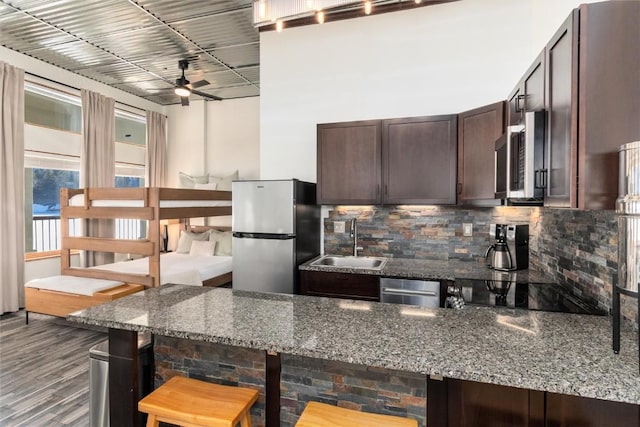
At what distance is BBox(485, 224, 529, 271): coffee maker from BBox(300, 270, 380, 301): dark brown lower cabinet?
3.39ft

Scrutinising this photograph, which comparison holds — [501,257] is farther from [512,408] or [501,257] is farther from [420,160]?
[512,408]

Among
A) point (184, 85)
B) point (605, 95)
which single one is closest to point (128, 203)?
point (184, 85)

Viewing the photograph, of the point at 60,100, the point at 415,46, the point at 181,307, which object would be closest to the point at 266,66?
the point at 415,46

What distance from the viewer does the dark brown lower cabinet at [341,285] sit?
284cm

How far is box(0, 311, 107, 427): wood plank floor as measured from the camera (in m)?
2.32

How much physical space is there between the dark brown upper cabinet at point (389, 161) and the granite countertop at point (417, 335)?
4.98ft

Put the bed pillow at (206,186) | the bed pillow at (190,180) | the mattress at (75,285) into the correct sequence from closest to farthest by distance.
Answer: the mattress at (75,285) < the bed pillow at (206,186) < the bed pillow at (190,180)

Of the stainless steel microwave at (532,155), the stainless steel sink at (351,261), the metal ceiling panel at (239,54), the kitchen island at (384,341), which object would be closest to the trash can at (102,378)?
the kitchen island at (384,341)

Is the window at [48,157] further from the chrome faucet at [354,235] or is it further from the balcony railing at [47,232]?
the chrome faucet at [354,235]

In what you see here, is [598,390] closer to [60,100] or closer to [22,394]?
[22,394]

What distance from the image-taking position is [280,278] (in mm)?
3135

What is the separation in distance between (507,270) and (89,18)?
4.76 meters

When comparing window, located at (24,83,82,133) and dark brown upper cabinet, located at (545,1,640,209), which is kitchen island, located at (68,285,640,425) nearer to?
dark brown upper cabinet, located at (545,1,640,209)

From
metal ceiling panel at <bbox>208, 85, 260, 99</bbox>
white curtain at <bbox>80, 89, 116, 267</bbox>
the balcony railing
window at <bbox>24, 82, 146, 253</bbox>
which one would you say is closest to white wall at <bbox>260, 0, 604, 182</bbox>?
metal ceiling panel at <bbox>208, 85, 260, 99</bbox>
